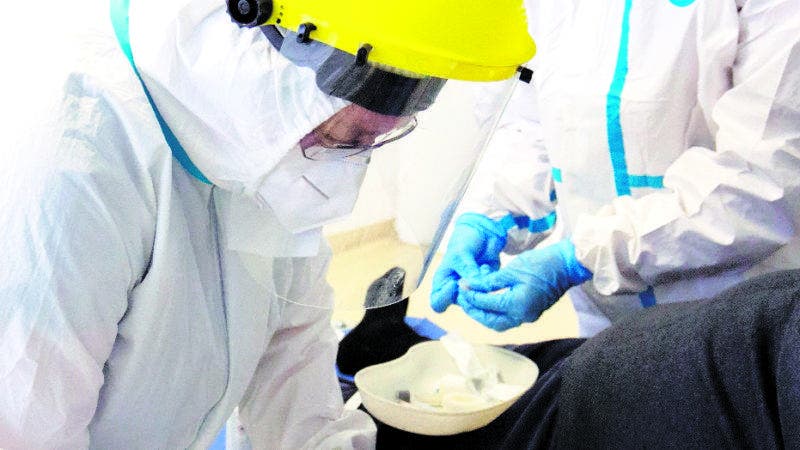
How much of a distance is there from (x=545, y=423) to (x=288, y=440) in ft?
1.02

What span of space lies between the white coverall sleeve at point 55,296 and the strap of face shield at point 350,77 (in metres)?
0.18

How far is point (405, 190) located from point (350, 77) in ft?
0.60

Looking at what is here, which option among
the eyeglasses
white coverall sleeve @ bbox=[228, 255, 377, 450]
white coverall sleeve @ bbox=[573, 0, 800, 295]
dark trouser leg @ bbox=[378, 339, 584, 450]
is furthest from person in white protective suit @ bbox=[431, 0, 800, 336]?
the eyeglasses

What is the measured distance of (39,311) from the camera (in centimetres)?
57

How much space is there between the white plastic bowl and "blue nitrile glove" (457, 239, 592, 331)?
5 centimetres

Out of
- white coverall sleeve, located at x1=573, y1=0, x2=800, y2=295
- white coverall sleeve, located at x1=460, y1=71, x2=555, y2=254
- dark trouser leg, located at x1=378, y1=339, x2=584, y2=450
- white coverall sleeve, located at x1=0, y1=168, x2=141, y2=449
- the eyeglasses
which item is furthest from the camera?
white coverall sleeve, located at x1=460, y1=71, x2=555, y2=254

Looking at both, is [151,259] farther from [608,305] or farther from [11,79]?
[608,305]

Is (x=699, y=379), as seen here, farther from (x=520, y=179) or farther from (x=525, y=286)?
(x=520, y=179)

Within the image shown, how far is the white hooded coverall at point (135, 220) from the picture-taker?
57cm

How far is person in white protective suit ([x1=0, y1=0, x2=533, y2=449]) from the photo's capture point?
22.6 inches

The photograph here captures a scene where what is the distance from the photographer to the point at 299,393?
0.94 metres

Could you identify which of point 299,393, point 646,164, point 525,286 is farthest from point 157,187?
point 646,164

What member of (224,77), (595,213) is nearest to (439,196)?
(224,77)

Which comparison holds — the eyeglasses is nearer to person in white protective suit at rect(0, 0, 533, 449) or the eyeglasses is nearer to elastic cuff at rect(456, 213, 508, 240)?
person in white protective suit at rect(0, 0, 533, 449)
